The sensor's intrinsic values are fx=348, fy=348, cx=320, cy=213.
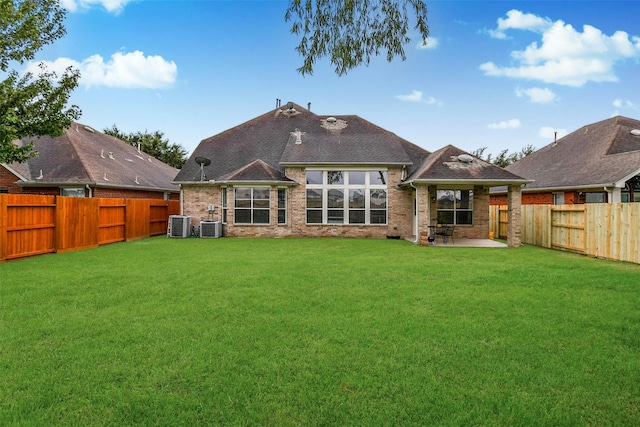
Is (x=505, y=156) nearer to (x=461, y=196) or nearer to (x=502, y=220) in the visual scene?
(x=502, y=220)

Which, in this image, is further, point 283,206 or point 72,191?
point 72,191

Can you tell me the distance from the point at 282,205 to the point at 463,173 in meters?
8.54

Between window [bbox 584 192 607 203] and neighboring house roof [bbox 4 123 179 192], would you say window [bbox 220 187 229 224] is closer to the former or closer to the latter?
neighboring house roof [bbox 4 123 179 192]

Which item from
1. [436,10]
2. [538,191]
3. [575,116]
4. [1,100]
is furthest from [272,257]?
[575,116]

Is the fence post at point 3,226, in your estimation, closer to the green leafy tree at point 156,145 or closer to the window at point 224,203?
the window at point 224,203

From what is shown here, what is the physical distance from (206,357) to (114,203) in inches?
524

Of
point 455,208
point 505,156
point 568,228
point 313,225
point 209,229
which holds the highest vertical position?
point 505,156

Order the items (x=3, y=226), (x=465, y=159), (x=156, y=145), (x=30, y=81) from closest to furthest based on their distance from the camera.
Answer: (x=3, y=226), (x=30, y=81), (x=465, y=159), (x=156, y=145)

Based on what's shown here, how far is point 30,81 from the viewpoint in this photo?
41.8ft

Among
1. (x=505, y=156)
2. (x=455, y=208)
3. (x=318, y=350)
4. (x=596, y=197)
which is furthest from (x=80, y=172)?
(x=505, y=156)

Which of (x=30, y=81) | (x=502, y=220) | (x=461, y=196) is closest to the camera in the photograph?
(x=30, y=81)

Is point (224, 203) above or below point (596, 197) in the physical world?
below


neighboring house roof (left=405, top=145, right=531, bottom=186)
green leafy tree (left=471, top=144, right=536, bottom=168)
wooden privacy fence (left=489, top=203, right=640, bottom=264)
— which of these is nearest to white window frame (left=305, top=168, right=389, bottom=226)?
neighboring house roof (left=405, top=145, right=531, bottom=186)

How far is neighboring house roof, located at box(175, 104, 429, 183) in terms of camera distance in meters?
17.5
